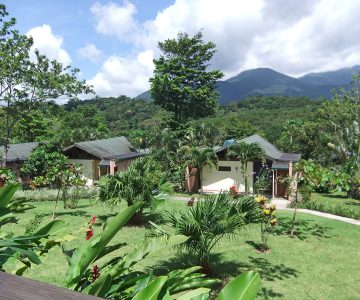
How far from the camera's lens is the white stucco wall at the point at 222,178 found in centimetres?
2605

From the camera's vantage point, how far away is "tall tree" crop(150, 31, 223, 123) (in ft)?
119

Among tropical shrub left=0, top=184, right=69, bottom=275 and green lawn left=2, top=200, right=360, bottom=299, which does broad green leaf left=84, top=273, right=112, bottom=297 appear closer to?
tropical shrub left=0, top=184, right=69, bottom=275

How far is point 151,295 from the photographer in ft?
4.65

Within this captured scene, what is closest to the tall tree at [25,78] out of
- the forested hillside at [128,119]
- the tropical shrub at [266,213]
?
the forested hillside at [128,119]

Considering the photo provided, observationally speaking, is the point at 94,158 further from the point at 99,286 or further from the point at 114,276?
the point at 99,286

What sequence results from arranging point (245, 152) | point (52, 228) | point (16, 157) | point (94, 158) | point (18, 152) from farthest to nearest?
1. point (18, 152)
2. point (94, 158)
3. point (16, 157)
4. point (245, 152)
5. point (52, 228)

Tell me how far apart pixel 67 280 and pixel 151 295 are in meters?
0.86

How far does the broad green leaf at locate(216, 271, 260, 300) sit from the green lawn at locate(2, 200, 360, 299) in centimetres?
569

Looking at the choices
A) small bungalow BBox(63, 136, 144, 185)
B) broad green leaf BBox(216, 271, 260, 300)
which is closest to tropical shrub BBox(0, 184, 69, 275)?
broad green leaf BBox(216, 271, 260, 300)

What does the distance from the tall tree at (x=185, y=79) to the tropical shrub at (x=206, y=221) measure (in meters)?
28.0

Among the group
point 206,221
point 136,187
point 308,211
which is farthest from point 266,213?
point 308,211

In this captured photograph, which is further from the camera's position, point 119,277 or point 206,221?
point 206,221

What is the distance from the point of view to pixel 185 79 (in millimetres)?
37062

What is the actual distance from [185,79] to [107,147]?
11.3 m
